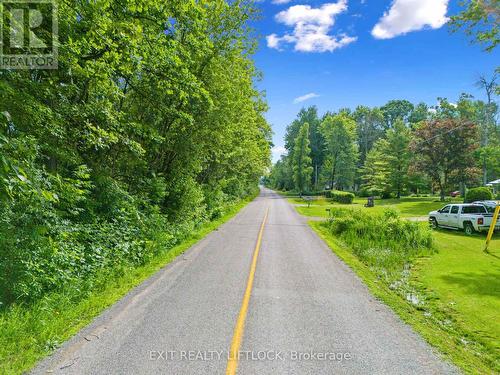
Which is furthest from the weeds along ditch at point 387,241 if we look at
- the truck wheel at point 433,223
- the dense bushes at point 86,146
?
the dense bushes at point 86,146

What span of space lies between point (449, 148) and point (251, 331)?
139 ft

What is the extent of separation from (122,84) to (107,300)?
9.44m

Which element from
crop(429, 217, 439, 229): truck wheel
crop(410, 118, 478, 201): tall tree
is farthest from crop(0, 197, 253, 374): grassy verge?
crop(410, 118, 478, 201): tall tree

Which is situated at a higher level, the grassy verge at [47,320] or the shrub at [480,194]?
the shrub at [480,194]

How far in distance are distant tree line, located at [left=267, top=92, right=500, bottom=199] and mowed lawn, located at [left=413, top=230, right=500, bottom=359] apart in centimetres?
Answer: 2059

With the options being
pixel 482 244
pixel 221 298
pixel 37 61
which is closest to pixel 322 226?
pixel 482 244

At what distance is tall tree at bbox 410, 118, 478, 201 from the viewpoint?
37406 mm

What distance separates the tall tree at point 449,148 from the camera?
37406 mm

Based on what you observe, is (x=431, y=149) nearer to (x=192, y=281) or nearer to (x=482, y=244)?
(x=482, y=244)

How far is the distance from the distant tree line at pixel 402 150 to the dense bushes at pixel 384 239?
19483 millimetres

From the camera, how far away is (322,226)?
20.7 m

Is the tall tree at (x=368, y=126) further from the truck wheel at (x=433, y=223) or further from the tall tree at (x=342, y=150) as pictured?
the truck wheel at (x=433, y=223)

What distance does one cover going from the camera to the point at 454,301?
7453 mm

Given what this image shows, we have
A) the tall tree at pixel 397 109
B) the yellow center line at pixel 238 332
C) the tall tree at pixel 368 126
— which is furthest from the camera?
the tall tree at pixel 397 109
